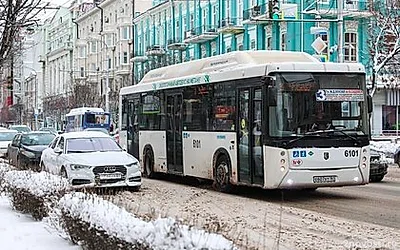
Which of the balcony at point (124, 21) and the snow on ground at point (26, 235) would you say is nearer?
the snow on ground at point (26, 235)

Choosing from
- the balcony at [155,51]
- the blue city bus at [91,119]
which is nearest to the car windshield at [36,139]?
the blue city bus at [91,119]

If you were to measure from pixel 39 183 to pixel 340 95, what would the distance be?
23.9ft

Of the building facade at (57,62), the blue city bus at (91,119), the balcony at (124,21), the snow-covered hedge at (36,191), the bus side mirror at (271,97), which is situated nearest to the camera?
the snow-covered hedge at (36,191)

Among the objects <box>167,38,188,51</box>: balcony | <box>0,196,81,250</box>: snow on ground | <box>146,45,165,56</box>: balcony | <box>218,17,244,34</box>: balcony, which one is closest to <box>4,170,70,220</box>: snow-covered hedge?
<box>0,196,81,250</box>: snow on ground

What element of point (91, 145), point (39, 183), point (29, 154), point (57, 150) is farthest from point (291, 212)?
point (29, 154)

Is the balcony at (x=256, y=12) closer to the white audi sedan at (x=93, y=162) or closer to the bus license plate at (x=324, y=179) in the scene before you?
the white audi sedan at (x=93, y=162)

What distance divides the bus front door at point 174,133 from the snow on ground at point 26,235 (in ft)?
29.3

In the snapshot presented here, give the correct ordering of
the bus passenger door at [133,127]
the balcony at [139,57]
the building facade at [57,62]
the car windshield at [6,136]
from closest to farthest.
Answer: the bus passenger door at [133,127] < the car windshield at [6,136] < the balcony at [139,57] < the building facade at [57,62]

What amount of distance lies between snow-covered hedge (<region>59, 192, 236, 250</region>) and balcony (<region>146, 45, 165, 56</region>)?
6345cm

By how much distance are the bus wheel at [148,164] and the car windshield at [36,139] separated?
6848 millimetres

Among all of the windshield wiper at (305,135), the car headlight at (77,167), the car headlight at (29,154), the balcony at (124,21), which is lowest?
the car headlight at (29,154)

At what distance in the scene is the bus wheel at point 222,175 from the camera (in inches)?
722

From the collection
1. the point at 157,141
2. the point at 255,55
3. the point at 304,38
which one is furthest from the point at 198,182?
the point at 304,38

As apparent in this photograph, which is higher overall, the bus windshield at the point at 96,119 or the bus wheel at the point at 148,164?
the bus windshield at the point at 96,119
